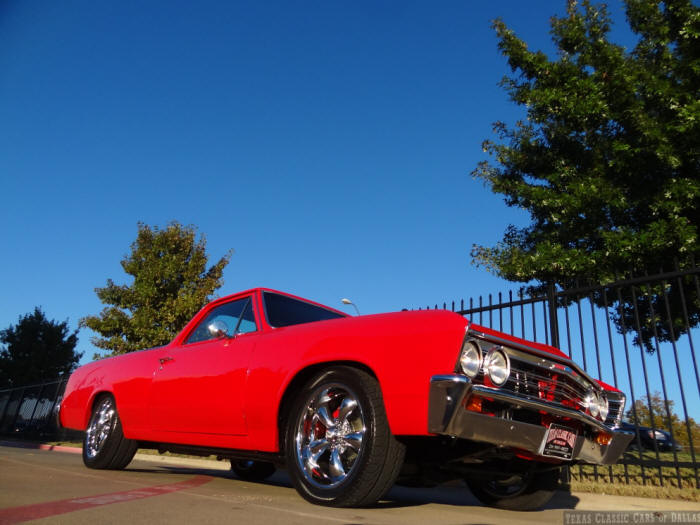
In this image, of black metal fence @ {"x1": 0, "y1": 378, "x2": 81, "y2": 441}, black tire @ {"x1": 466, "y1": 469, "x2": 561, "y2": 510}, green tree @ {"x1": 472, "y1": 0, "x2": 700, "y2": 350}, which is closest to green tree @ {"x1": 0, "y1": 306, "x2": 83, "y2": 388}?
black metal fence @ {"x1": 0, "y1": 378, "x2": 81, "y2": 441}

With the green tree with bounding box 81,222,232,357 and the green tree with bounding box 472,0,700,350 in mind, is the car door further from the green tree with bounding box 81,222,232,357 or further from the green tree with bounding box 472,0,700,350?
the green tree with bounding box 81,222,232,357

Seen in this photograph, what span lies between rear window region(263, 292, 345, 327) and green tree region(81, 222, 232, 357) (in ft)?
45.7

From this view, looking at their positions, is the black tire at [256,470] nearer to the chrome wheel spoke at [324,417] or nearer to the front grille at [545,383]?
the chrome wheel spoke at [324,417]

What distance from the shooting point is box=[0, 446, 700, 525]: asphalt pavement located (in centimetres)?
269

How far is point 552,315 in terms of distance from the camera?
20.4 ft

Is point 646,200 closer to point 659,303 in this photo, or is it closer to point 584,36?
point 659,303

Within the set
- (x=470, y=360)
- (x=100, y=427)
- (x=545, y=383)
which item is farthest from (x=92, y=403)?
(x=545, y=383)

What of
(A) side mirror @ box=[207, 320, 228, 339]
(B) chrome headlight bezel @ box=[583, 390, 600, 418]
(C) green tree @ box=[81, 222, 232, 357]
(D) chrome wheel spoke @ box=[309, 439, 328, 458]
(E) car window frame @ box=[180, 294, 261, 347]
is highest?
(C) green tree @ box=[81, 222, 232, 357]

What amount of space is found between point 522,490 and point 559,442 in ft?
3.83

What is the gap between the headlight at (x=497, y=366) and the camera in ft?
9.71

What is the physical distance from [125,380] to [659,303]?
33.9ft

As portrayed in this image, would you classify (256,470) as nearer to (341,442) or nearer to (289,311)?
(289,311)

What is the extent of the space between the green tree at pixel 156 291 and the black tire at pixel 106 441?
40.0 feet

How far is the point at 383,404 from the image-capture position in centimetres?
305
